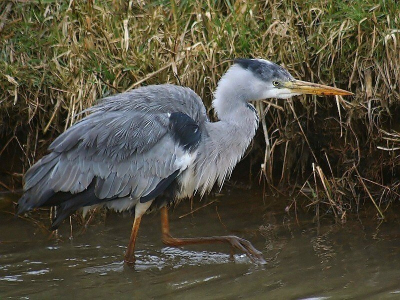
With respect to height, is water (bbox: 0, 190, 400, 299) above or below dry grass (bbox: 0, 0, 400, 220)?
below

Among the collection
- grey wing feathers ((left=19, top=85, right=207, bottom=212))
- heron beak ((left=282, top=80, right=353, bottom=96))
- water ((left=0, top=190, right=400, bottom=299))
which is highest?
heron beak ((left=282, top=80, right=353, bottom=96))

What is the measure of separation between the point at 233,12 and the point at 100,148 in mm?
1622

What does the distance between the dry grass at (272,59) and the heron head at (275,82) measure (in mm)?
388

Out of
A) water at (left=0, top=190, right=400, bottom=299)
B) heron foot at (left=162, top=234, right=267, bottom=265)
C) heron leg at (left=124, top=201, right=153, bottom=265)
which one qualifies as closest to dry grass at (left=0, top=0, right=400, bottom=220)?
water at (left=0, top=190, right=400, bottom=299)

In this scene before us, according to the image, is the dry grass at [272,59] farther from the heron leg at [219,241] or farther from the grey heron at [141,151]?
the heron leg at [219,241]

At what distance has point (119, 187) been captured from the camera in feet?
15.8

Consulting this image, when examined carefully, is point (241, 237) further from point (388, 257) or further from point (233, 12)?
point (233, 12)

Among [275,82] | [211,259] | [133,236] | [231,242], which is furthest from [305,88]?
[133,236]

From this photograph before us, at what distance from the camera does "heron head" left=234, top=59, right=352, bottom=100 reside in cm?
493

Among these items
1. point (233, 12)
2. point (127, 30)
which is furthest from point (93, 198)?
point (233, 12)

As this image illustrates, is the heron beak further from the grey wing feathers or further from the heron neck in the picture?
the grey wing feathers

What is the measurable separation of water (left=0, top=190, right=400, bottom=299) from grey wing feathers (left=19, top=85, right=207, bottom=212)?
0.47m

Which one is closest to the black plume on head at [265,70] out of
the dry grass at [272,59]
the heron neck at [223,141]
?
the heron neck at [223,141]

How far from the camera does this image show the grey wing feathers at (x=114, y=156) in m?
4.79
